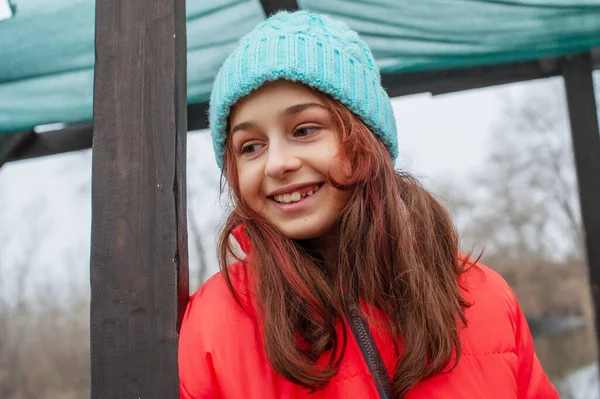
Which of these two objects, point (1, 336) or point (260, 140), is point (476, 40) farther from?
point (1, 336)

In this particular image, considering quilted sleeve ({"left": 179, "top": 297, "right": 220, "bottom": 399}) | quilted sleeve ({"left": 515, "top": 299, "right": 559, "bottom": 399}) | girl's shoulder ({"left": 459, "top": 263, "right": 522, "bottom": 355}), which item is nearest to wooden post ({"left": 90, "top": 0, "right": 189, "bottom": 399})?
quilted sleeve ({"left": 179, "top": 297, "right": 220, "bottom": 399})

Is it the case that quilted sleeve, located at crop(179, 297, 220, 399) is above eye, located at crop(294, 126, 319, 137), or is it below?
below

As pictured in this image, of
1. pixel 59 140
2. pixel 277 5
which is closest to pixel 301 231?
pixel 277 5

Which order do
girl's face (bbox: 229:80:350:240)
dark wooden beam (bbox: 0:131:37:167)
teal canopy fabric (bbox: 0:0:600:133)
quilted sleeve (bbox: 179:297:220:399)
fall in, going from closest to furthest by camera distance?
1. quilted sleeve (bbox: 179:297:220:399)
2. girl's face (bbox: 229:80:350:240)
3. teal canopy fabric (bbox: 0:0:600:133)
4. dark wooden beam (bbox: 0:131:37:167)

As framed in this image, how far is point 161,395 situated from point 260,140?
487 millimetres

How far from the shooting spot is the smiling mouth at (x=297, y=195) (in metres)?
1.05

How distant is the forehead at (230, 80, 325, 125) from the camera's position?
1054mm

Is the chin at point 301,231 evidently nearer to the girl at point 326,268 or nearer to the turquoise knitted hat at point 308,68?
the girl at point 326,268

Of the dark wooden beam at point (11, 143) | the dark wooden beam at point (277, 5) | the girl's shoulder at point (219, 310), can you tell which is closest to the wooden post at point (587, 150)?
the dark wooden beam at point (277, 5)

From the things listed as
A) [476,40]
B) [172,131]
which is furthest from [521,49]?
[172,131]

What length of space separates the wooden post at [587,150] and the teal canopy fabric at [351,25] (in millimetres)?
133

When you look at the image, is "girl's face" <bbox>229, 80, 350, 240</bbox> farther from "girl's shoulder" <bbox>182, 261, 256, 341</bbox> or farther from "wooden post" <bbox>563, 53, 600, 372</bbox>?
"wooden post" <bbox>563, 53, 600, 372</bbox>

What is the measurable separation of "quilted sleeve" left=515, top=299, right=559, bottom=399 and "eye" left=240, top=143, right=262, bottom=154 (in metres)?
0.62

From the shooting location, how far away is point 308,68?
105 cm
